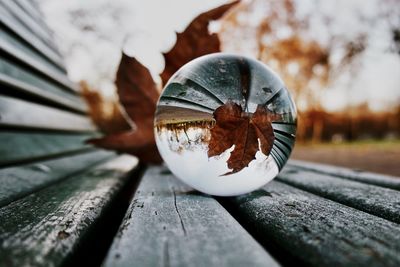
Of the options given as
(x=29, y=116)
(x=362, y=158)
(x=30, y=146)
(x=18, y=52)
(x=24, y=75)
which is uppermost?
(x=18, y=52)

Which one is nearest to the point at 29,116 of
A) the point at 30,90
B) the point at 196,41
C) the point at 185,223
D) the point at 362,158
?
the point at 30,90

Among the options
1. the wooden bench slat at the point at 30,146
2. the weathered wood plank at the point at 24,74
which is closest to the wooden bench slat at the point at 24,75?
the weathered wood plank at the point at 24,74

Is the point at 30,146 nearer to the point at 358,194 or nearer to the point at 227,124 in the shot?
the point at 227,124

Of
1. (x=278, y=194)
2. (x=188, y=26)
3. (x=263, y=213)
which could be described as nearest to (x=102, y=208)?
(x=263, y=213)

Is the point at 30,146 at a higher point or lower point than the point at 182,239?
higher

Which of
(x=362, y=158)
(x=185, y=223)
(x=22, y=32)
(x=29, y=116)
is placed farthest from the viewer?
(x=362, y=158)

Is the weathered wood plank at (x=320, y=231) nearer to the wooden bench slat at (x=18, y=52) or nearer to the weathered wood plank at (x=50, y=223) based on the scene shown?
the weathered wood plank at (x=50, y=223)

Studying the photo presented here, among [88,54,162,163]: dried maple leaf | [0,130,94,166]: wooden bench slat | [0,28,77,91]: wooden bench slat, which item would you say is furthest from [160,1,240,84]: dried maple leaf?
[0,28,77,91]: wooden bench slat

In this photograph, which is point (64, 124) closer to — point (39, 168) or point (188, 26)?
point (39, 168)
